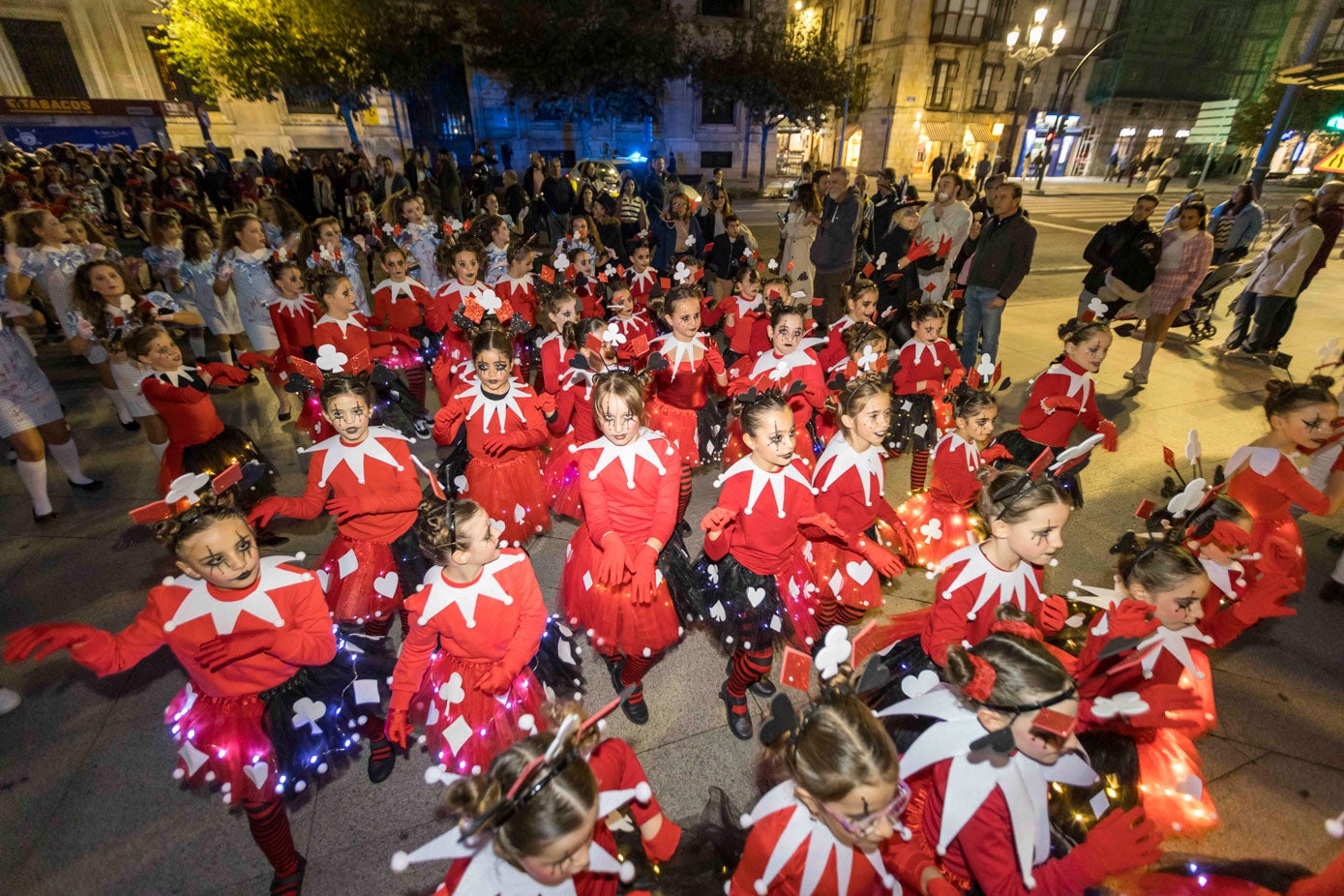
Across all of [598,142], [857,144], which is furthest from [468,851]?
[857,144]

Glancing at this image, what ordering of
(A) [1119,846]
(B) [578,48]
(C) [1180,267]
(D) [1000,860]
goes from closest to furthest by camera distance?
1. (A) [1119,846]
2. (D) [1000,860]
3. (C) [1180,267]
4. (B) [578,48]

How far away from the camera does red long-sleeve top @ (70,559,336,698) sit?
7.32 feet

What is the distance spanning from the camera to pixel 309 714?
8.43 feet

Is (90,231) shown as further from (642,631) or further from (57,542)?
(642,631)

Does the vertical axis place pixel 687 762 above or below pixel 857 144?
below

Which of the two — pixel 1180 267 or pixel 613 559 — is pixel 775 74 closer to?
pixel 1180 267

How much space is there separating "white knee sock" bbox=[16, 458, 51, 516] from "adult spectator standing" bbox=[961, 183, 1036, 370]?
8.81m

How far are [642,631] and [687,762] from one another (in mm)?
697

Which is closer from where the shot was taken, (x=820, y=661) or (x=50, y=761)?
(x=820, y=661)

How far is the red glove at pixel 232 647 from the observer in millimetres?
2271

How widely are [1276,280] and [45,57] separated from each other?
48.2m

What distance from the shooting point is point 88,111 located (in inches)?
1045

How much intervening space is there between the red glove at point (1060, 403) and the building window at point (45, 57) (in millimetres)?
43241

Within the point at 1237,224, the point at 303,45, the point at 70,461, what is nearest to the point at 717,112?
the point at 303,45
